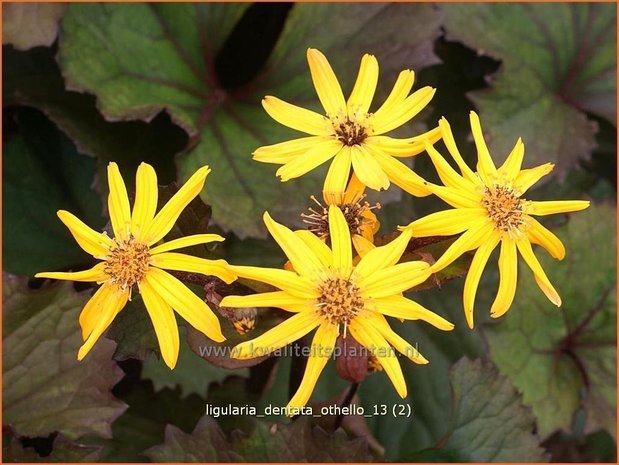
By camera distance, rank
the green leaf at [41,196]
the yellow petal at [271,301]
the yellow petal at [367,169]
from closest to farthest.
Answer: the yellow petal at [271,301]
the yellow petal at [367,169]
the green leaf at [41,196]

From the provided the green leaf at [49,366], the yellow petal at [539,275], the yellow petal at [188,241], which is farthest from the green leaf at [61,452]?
the yellow petal at [539,275]

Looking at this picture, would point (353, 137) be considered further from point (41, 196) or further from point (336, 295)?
point (41, 196)

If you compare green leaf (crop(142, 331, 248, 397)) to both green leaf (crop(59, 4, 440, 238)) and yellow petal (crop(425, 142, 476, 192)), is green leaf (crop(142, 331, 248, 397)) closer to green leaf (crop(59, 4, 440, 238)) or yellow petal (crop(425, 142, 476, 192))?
green leaf (crop(59, 4, 440, 238))

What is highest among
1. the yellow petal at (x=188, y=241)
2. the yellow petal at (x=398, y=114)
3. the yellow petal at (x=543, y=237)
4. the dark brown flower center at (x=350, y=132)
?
the yellow petal at (x=398, y=114)

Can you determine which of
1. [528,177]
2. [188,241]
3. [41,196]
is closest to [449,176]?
[528,177]

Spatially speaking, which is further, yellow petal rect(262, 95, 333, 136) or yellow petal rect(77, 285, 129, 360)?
yellow petal rect(262, 95, 333, 136)

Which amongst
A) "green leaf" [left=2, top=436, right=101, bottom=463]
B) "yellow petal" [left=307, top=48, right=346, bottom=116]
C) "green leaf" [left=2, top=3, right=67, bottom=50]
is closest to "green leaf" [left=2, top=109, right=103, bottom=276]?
"green leaf" [left=2, top=3, right=67, bottom=50]

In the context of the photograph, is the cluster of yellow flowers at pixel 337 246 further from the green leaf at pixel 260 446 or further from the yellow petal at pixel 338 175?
the green leaf at pixel 260 446

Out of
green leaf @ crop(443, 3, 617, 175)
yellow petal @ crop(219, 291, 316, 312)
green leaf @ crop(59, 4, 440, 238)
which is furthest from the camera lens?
green leaf @ crop(443, 3, 617, 175)
